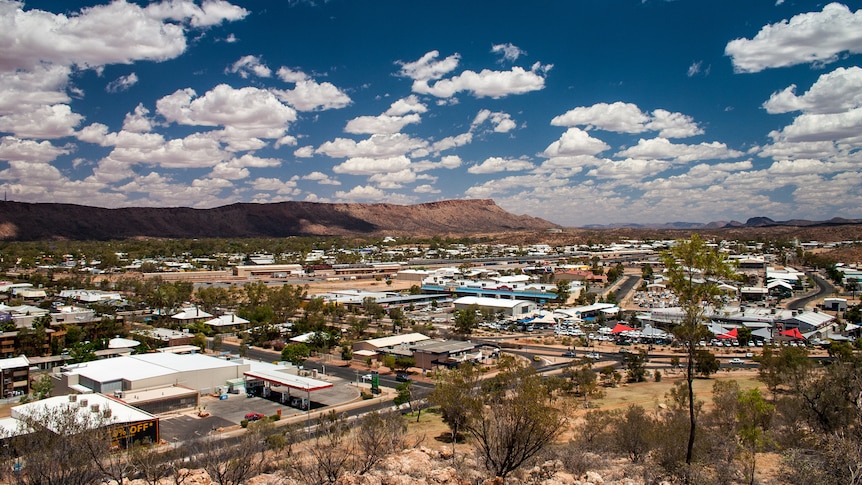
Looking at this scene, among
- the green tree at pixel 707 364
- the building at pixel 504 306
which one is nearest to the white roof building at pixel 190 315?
the building at pixel 504 306

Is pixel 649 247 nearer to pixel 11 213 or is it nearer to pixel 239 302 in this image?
pixel 239 302

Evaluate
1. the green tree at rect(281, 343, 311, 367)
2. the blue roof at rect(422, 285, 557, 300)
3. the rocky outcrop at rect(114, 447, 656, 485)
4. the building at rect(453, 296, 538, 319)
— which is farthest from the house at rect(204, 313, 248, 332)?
the rocky outcrop at rect(114, 447, 656, 485)

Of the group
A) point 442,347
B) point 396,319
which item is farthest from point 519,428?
point 396,319

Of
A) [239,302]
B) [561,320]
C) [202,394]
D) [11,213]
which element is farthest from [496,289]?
[11,213]

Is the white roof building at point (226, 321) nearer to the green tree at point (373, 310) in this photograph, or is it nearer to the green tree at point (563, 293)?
the green tree at point (373, 310)

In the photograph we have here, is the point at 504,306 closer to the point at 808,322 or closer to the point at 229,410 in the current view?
the point at 808,322

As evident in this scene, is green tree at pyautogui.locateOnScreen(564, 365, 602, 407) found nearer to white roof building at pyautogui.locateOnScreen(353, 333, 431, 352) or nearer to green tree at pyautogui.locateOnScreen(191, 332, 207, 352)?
white roof building at pyautogui.locateOnScreen(353, 333, 431, 352)
